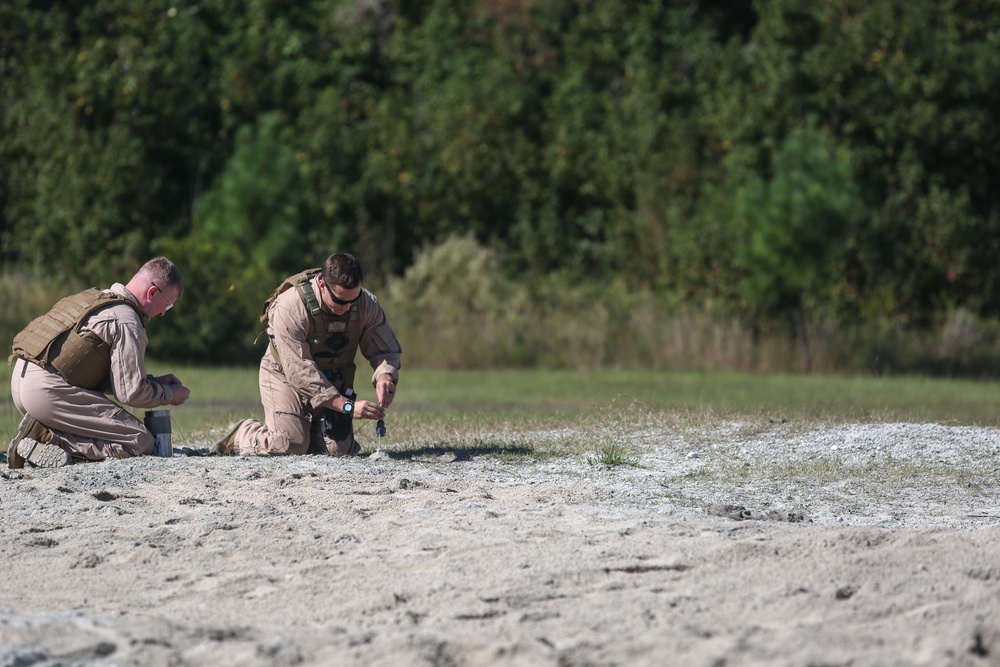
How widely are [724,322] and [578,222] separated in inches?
267

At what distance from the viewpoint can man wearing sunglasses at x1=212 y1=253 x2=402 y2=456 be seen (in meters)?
8.97

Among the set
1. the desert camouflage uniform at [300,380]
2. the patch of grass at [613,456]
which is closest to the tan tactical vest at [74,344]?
the desert camouflage uniform at [300,380]

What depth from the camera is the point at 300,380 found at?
9.05 m

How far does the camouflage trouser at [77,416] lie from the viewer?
8773 millimetres

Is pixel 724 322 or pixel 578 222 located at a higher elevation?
pixel 578 222

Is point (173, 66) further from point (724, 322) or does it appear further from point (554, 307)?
point (724, 322)

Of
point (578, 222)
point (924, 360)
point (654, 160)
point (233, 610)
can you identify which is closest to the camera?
point (233, 610)

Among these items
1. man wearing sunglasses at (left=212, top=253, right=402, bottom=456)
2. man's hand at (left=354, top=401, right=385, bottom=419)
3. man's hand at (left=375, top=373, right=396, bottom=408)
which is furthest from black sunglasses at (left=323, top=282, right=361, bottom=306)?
man's hand at (left=354, top=401, right=385, bottom=419)

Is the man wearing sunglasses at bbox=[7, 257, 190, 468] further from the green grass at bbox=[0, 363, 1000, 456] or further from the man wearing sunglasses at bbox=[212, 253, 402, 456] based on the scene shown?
the green grass at bbox=[0, 363, 1000, 456]

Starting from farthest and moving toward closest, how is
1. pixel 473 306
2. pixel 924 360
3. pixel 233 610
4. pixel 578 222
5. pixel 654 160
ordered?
pixel 578 222, pixel 654 160, pixel 473 306, pixel 924 360, pixel 233 610

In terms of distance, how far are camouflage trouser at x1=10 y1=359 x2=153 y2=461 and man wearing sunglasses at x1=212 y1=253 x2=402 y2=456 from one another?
852mm

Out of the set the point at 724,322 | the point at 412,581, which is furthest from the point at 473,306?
the point at 412,581

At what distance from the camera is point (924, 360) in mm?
23172

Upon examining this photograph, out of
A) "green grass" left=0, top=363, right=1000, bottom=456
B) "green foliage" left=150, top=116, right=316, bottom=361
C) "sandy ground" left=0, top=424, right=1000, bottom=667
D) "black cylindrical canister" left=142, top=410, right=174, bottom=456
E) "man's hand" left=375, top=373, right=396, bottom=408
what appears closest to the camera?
"sandy ground" left=0, top=424, right=1000, bottom=667
